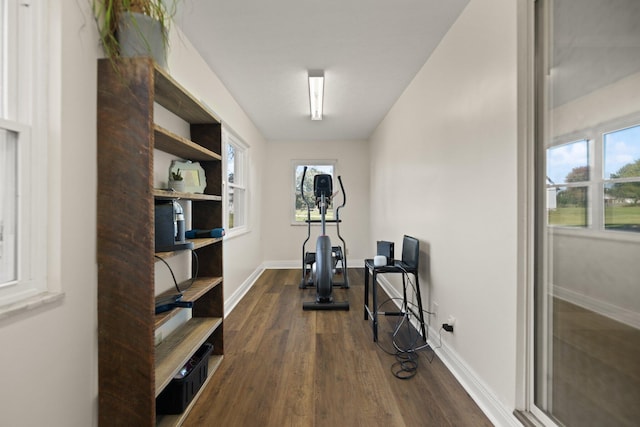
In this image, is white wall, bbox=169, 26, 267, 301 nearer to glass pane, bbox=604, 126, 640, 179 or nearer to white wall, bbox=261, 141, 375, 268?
white wall, bbox=261, 141, 375, 268

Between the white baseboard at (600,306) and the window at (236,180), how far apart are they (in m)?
3.00

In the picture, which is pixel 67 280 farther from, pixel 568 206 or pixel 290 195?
pixel 290 195

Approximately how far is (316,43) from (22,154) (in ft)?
6.63

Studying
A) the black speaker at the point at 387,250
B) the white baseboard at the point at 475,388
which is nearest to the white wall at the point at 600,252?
the white baseboard at the point at 475,388

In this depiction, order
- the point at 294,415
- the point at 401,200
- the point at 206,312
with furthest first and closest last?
the point at 401,200, the point at 206,312, the point at 294,415

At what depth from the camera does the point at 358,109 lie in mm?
3889

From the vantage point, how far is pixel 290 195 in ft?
18.5

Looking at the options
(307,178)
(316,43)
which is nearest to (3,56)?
(316,43)

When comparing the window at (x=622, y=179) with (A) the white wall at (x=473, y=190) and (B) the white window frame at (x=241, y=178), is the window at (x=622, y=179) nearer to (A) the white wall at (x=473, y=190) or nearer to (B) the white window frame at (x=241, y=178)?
(A) the white wall at (x=473, y=190)

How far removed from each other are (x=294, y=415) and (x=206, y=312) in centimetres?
102

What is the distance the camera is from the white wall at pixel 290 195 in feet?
18.4

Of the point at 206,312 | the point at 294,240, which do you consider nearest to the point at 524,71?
the point at 206,312

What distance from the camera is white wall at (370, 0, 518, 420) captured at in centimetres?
148

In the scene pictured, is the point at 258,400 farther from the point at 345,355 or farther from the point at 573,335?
the point at 573,335
